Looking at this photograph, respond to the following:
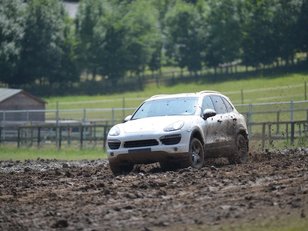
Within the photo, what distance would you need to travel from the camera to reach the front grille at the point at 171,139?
1667 centimetres

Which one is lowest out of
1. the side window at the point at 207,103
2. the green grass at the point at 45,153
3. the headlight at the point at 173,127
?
the green grass at the point at 45,153

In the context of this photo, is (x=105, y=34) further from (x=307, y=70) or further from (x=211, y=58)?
(x=307, y=70)

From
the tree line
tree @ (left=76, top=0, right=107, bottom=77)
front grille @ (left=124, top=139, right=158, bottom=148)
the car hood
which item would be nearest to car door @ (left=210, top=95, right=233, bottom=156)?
the car hood

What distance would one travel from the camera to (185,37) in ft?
292

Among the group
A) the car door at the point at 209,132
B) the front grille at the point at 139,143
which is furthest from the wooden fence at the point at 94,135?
the front grille at the point at 139,143

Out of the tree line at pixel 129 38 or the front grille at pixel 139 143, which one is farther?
the tree line at pixel 129 38

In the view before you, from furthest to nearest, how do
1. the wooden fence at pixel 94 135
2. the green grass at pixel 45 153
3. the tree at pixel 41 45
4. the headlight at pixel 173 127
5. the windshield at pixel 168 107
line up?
the tree at pixel 41 45 < the green grass at pixel 45 153 < the wooden fence at pixel 94 135 < the windshield at pixel 168 107 < the headlight at pixel 173 127

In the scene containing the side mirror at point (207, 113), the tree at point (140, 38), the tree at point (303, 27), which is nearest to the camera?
the side mirror at point (207, 113)

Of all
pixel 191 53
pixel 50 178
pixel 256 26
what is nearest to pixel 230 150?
pixel 50 178

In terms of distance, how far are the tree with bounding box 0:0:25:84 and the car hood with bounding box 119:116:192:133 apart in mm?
58210

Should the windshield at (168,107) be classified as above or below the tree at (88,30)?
below

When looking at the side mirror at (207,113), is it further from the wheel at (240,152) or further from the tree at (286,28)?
the tree at (286,28)

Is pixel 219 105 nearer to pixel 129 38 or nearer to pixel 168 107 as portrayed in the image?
pixel 168 107

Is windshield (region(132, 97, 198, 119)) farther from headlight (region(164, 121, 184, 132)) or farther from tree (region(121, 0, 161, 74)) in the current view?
tree (region(121, 0, 161, 74))
